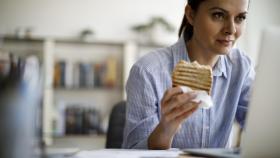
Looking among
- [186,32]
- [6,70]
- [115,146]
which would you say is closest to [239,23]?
[186,32]

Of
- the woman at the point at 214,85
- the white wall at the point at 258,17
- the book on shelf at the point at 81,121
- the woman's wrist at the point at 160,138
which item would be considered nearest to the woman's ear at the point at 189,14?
the woman at the point at 214,85

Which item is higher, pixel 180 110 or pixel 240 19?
pixel 240 19

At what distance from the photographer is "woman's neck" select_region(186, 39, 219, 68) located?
6.15 feet

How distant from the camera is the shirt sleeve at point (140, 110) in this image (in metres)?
1.61

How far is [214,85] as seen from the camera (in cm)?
185

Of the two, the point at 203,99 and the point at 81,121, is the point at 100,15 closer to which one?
the point at 81,121

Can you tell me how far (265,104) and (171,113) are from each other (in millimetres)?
425

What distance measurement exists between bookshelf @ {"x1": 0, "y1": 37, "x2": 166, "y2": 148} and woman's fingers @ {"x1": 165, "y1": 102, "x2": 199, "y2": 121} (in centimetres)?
324

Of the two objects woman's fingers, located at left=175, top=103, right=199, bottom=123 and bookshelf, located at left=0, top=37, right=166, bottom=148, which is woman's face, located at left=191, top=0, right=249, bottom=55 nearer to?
woman's fingers, located at left=175, top=103, right=199, bottom=123

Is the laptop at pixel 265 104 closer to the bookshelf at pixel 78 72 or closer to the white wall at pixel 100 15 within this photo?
the bookshelf at pixel 78 72

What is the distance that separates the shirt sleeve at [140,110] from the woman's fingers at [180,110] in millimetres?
191

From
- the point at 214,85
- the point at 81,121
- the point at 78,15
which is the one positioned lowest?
the point at 81,121

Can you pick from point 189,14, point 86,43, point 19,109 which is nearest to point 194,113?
point 189,14

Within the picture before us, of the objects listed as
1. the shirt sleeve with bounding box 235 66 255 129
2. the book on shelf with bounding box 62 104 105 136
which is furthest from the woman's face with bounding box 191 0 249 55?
the book on shelf with bounding box 62 104 105 136
